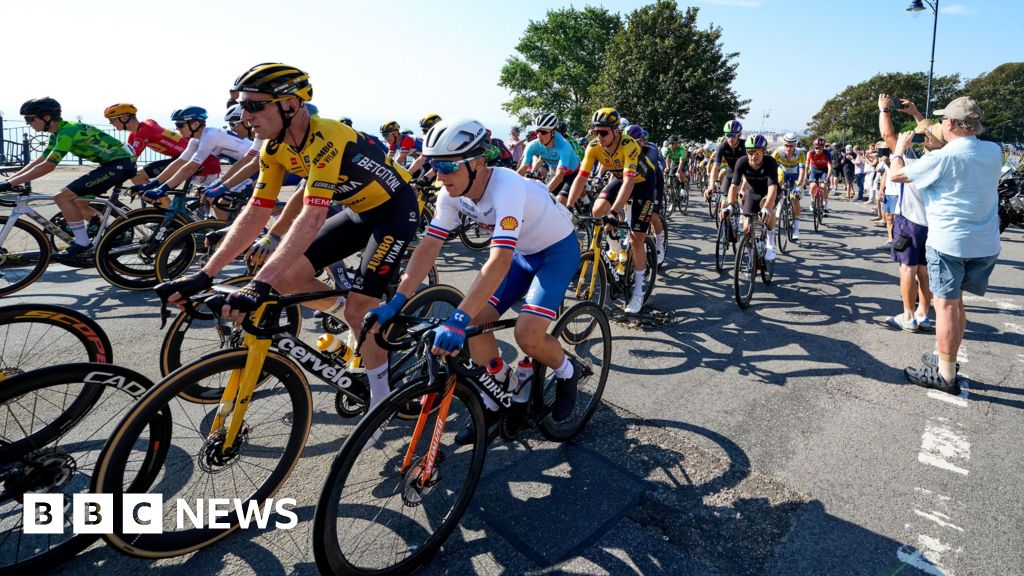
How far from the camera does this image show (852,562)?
2590mm

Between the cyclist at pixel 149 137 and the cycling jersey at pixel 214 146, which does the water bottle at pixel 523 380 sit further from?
the cyclist at pixel 149 137

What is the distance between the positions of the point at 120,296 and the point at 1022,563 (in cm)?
839

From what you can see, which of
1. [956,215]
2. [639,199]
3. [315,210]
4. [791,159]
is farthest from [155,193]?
[791,159]

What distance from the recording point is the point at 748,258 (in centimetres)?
684

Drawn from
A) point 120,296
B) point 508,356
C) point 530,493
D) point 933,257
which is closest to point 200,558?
point 530,493

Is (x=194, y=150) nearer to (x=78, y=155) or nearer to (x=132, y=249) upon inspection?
(x=78, y=155)

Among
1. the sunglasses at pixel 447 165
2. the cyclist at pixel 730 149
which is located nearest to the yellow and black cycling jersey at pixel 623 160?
the cyclist at pixel 730 149

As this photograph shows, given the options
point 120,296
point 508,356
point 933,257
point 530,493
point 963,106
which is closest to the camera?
point 530,493

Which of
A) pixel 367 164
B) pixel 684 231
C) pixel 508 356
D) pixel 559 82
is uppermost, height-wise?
pixel 559 82

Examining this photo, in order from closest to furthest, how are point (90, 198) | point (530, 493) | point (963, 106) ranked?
point (530, 493) < point (963, 106) < point (90, 198)

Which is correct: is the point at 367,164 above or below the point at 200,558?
above

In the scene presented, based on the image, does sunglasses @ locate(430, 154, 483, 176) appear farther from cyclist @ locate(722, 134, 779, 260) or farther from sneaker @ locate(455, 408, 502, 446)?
cyclist @ locate(722, 134, 779, 260)

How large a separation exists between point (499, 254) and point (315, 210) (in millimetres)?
1158

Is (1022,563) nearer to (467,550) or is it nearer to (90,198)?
(467,550)
